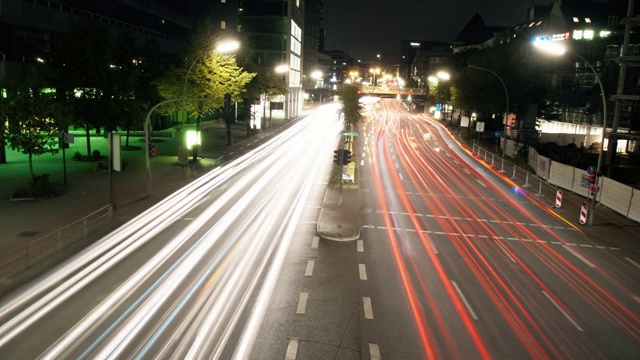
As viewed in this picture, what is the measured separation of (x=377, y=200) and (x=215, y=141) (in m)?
31.8

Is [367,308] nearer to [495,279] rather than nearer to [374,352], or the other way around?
[374,352]

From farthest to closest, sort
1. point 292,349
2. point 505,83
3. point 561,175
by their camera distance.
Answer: point 505,83 < point 561,175 < point 292,349

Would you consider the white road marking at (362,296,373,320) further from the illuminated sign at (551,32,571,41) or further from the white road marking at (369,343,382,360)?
the illuminated sign at (551,32,571,41)

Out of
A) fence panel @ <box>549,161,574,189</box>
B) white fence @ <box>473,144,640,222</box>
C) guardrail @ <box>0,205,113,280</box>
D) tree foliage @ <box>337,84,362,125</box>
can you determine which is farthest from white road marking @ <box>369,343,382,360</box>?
tree foliage @ <box>337,84,362,125</box>

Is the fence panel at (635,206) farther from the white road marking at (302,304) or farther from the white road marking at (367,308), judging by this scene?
the white road marking at (302,304)

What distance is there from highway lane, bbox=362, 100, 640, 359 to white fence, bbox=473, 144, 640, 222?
3.42 m

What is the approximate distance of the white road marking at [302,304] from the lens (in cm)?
1432

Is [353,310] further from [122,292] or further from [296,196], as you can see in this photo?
[296,196]

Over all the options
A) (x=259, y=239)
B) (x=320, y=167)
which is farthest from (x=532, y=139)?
(x=259, y=239)

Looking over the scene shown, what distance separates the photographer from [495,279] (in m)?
17.7

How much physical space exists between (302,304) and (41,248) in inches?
416

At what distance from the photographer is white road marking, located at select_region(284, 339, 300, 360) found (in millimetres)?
11734

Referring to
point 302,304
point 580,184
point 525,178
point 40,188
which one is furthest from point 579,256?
point 40,188

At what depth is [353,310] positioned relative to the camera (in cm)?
1459
